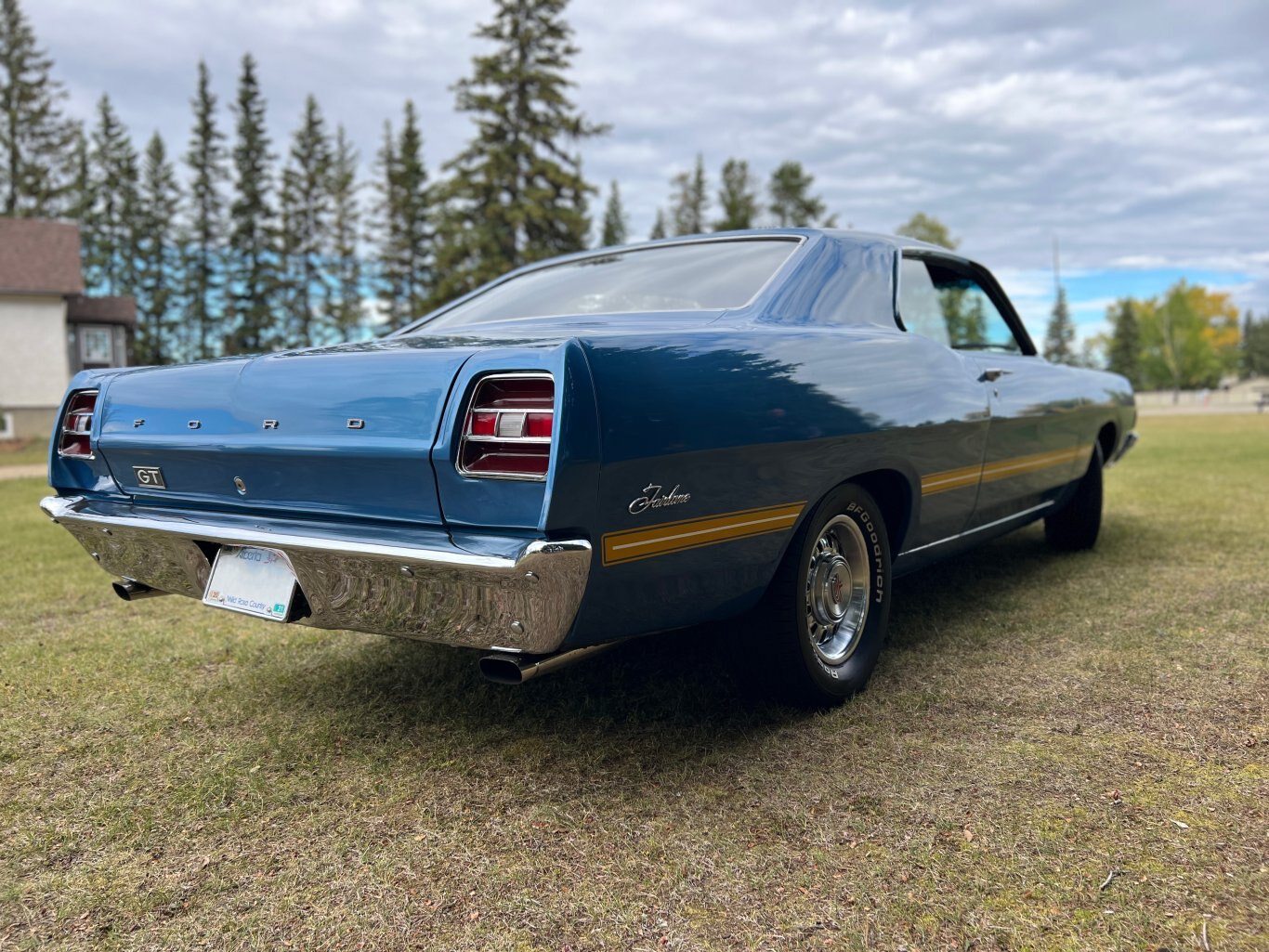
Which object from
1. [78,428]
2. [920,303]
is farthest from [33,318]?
[920,303]

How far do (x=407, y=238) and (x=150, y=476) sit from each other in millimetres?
44887

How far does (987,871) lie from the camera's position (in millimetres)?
1992

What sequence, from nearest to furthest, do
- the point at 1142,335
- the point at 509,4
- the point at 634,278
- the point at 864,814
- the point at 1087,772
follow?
the point at 864,814 < the point at 1087,772 < the point at 634,278 < the point at 509,4 < the point at 1142,335

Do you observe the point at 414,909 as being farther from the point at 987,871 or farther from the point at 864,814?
the point at 987,871

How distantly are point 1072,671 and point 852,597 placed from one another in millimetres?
852

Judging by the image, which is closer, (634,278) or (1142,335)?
(634,278)

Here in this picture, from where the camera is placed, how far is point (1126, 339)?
8588 centimetres

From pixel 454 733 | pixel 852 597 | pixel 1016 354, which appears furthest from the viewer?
pixel 1016 354

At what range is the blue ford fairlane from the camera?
2.07 meters

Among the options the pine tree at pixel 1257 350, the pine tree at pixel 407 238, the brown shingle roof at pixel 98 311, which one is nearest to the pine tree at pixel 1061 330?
the pine tree at pixel 1257 350

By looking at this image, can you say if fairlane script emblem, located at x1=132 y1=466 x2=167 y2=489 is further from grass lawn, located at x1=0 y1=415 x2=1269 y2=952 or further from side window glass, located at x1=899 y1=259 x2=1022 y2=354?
side window glass, located at x1=899 y1=259 x2=1022 y2=354

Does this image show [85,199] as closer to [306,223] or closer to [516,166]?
[306,223]

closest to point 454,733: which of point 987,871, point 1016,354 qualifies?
point 987,871

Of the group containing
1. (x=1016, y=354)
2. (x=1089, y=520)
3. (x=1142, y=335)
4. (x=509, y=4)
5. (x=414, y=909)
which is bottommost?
(x=414, y=909)
